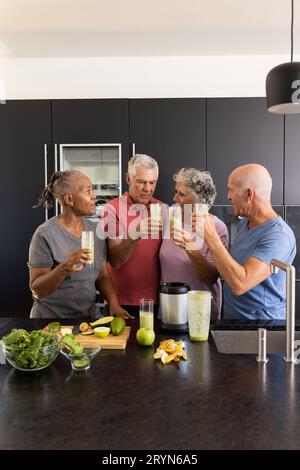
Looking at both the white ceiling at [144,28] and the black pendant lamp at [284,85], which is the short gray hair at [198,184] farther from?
the white ceiling at [144,28]

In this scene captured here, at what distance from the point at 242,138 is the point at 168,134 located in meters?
0.62

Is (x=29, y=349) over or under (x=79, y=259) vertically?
under

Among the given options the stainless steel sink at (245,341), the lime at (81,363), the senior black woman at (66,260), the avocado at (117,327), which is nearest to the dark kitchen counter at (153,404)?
the lime at (81,363)

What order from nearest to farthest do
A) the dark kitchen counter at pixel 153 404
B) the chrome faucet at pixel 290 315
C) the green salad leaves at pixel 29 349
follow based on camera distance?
the dark kitchen counter at pixel 153 404, the green salad leaves at pixel 29 349, the chrome faucet at pixel 290 315

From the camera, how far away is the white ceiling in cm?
291

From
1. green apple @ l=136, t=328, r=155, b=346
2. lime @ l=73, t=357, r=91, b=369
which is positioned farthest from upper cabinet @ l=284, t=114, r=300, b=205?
lime @ l=73, t=357, r=91, b=369

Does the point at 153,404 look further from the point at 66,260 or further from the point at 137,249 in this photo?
the point at 137,249

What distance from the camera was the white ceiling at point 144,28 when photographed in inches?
115

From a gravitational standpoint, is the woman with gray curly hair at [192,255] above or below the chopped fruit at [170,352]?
above

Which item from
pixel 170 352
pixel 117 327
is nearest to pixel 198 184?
pixel 117 327

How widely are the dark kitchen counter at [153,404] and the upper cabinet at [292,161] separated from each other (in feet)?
7.74

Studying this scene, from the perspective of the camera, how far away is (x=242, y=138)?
3.57 m

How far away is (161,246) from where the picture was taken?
229 centimetres

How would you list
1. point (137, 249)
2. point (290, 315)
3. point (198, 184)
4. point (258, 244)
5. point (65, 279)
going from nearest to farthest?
point (290, 315), point (258, 244), point (65, 279), point (137, 249), point (198, 184)
